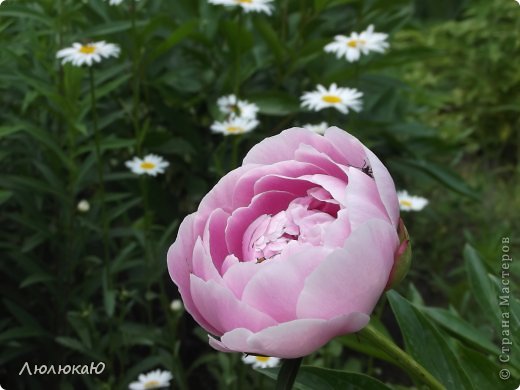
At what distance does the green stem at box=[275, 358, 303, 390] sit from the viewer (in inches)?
16.8

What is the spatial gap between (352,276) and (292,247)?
0.14 ft

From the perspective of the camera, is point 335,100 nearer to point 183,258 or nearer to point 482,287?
point 482,287

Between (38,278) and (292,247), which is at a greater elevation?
(292,247)

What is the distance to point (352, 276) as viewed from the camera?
40 cm

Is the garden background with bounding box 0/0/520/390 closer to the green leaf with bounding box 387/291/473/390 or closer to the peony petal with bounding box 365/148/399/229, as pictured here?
the green leaf with bounding box 387/291/473/390

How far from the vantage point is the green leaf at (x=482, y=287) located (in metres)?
0.78

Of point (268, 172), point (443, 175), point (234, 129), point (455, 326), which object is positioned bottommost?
point (443, 175)

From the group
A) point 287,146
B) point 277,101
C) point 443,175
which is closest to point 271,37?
point 277,101

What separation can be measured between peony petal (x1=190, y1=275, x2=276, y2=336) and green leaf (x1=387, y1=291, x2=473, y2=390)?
254mm

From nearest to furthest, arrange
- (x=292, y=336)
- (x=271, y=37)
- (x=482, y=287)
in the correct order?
(x=292, y=336) → (x=482, y=287) → (x=271, y=37)

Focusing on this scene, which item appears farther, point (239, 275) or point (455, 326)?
point (455, 326)

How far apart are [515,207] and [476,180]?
25 cm

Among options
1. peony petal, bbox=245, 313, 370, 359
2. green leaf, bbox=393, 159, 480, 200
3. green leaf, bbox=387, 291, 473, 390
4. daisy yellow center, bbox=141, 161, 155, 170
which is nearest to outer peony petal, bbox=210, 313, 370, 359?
peony petal, bbox=245, 313, 370, 359

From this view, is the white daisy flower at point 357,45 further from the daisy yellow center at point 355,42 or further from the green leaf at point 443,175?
the green leaf at point 443,175
